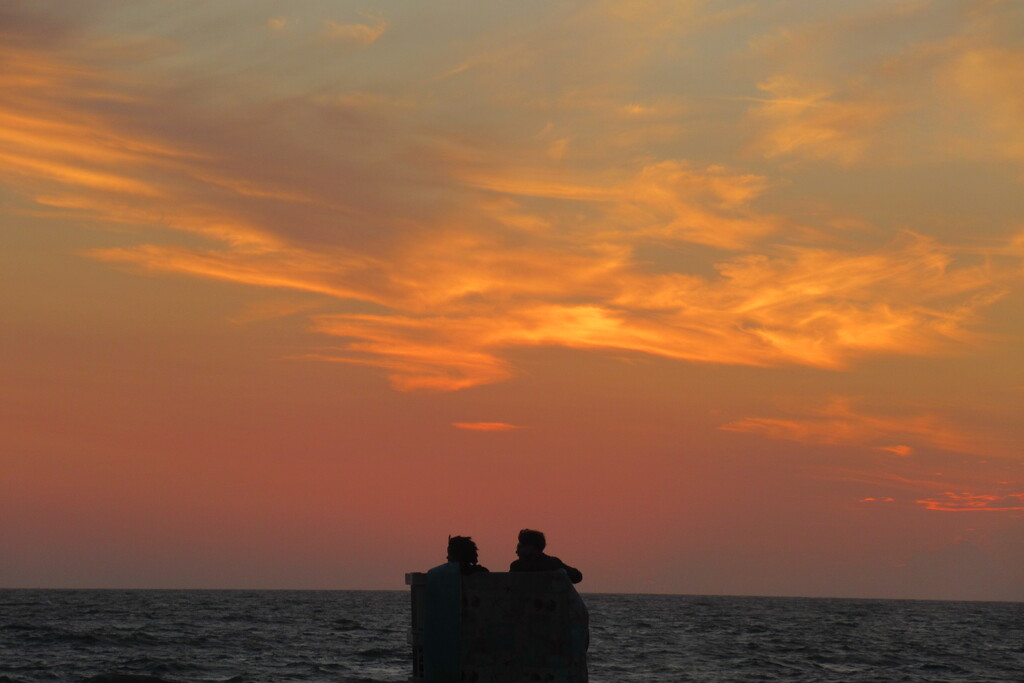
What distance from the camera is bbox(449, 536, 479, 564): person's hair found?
1368 centimetres

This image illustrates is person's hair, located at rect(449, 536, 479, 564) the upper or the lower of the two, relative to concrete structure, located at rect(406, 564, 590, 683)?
upper

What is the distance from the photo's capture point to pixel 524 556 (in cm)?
1373

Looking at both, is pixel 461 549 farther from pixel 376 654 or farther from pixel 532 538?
pixel 376 654

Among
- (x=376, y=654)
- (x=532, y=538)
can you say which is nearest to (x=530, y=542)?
(x=532, y=538)

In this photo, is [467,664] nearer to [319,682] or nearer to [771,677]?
[319,682]

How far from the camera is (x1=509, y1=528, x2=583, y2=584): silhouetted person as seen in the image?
44.7 feet

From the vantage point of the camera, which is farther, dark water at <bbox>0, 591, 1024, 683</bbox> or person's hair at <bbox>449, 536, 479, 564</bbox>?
dark water at <bbox>0, 591, 1024, 683</bbox>

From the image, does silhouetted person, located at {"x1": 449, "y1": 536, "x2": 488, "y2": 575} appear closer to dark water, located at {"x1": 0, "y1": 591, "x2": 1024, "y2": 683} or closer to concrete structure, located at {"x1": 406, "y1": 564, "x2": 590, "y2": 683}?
concrete structure, located at {"x1": 406, "y1": 564, "x2": 590, "y2": 683}

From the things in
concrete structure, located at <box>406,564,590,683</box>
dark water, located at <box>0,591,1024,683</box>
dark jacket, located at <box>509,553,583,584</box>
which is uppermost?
dark jacket, located at <box>509,553,583,584</box>

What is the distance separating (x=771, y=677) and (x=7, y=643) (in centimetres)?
3580

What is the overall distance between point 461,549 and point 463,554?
7 centimetres

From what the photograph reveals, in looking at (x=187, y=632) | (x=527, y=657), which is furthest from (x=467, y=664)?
(x=187, y=632)

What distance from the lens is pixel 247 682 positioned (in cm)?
4019

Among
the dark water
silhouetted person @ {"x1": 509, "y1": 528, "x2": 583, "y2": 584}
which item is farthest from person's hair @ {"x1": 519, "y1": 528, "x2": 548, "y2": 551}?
the dark water
